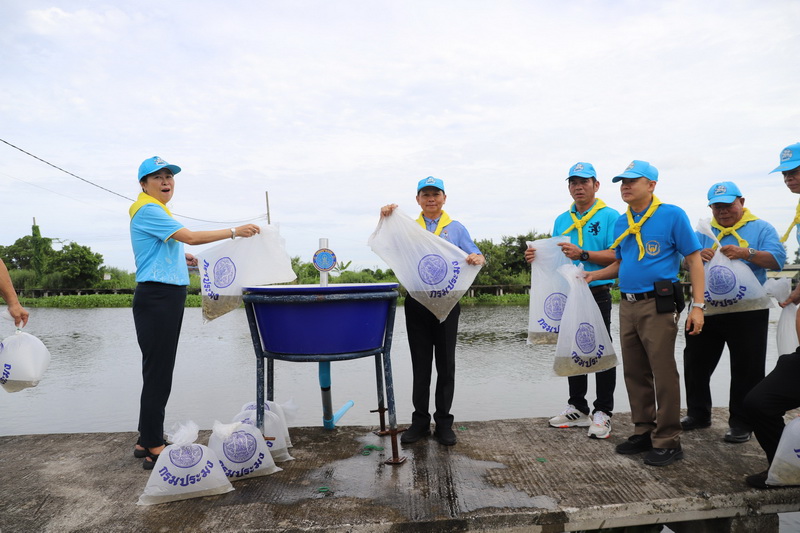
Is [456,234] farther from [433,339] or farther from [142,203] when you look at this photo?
[142,203]

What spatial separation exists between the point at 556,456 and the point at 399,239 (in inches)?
64.6

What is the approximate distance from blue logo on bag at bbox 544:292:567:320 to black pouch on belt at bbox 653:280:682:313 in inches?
28.4

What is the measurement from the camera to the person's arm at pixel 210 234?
338cm

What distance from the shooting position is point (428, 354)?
12.8 feet

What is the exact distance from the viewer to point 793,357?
9.86 ft

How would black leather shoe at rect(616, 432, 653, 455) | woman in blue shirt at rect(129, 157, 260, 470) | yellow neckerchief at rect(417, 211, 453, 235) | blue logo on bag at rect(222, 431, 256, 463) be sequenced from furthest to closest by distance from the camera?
yellow neckerchief at rect(417, 211, 453, 235) → black leather shoe at rect(616, 432, 653, 455) → woman in blue shirt at rect(129, 157, 260, 470) → blue logo on bag at rect(222, 431, 256, 463)

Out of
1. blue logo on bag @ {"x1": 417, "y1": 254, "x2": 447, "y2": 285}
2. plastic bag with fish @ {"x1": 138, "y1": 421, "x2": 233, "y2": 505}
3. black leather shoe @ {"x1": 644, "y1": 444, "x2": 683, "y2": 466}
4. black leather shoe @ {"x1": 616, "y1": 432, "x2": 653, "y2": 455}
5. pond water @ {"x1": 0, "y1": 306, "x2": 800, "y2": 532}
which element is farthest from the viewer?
pond water @ {"x1": 0, "y1": 306, "x2": 800, "y2": 532}

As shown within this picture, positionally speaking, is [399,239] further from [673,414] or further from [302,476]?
[673,414]

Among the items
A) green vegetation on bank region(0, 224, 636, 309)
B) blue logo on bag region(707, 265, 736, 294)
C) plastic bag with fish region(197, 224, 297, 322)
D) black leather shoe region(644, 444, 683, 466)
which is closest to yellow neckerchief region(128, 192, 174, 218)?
plastic bag with fish region(197, 224, 297, 322)

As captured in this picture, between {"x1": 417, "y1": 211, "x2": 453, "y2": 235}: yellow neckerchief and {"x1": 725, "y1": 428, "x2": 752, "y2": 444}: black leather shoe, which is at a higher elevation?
{"x1": 417, "y1": 211, "x2": 453, "y2": 235}: yellow neckerchief

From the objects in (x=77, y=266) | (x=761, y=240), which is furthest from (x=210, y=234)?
(x=77, y=266)

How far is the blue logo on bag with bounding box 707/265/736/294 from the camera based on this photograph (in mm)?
3828

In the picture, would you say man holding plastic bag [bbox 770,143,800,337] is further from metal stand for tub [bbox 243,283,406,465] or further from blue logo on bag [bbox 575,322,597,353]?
metal stand for tub [bbox 243,283,406,465]

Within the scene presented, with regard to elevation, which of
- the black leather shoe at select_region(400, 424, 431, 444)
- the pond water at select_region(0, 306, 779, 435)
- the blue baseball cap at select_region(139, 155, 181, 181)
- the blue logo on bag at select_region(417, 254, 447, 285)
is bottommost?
the pond water at select_region(0, 306, 779, 435)
